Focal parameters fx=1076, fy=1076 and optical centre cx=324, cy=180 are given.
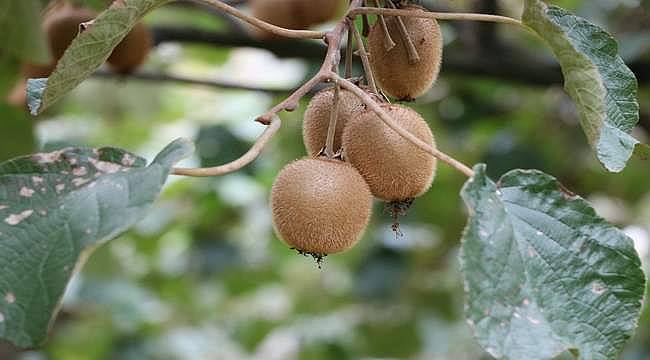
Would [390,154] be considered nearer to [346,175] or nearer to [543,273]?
[346,175]

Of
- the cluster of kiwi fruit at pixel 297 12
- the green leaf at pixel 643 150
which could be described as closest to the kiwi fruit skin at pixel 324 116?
the green leaf at pixel 643 150

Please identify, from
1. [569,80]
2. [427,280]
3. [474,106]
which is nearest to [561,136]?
[474,106]

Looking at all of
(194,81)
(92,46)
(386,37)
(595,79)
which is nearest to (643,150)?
(595,79)

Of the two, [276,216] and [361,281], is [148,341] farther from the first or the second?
[276,216]

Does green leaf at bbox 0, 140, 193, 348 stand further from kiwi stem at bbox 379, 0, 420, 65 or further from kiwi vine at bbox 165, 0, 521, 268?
kiwi stem at bbox 379, 0, 420, 65

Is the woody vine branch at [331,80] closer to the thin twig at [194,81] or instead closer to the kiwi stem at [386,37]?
the kiwi stem at [386,37]
